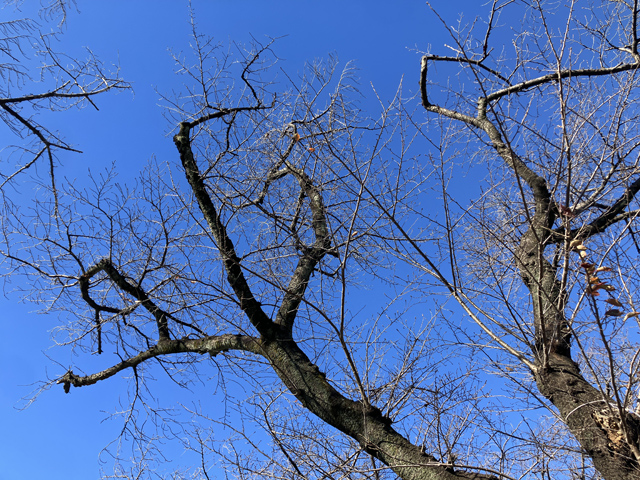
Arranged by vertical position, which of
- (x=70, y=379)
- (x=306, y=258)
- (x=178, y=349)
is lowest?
(x=178, y=349)

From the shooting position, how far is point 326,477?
2965mm

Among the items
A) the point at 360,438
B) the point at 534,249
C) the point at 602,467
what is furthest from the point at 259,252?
the point at 602,467

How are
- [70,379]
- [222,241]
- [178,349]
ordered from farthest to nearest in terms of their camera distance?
1. [70,379]
2. [178,349]
3. [222,241]

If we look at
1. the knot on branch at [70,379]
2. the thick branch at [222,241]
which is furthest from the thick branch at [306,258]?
the knot on branch at [70,379]

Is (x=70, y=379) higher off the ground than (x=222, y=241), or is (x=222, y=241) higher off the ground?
(x=222, y=241)

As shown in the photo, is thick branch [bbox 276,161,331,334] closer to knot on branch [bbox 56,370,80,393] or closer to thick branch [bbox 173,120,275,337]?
thick branch [bbox 173,120,275,337]

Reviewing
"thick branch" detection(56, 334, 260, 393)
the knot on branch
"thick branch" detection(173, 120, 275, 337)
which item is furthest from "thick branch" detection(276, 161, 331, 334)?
the knot on branch

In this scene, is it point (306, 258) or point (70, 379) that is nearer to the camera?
point (306, 258)

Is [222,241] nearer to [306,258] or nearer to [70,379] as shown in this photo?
[306,258]

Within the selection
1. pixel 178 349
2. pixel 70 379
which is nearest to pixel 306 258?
pixel 178 349

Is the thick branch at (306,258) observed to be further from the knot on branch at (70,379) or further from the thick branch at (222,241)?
the knot on branch at (70,379)

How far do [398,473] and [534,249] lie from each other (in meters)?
1.83

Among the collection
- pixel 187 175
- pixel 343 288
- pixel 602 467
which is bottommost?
pixel 602 467

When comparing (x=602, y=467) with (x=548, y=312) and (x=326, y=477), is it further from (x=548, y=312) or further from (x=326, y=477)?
(x=326, y=477)
